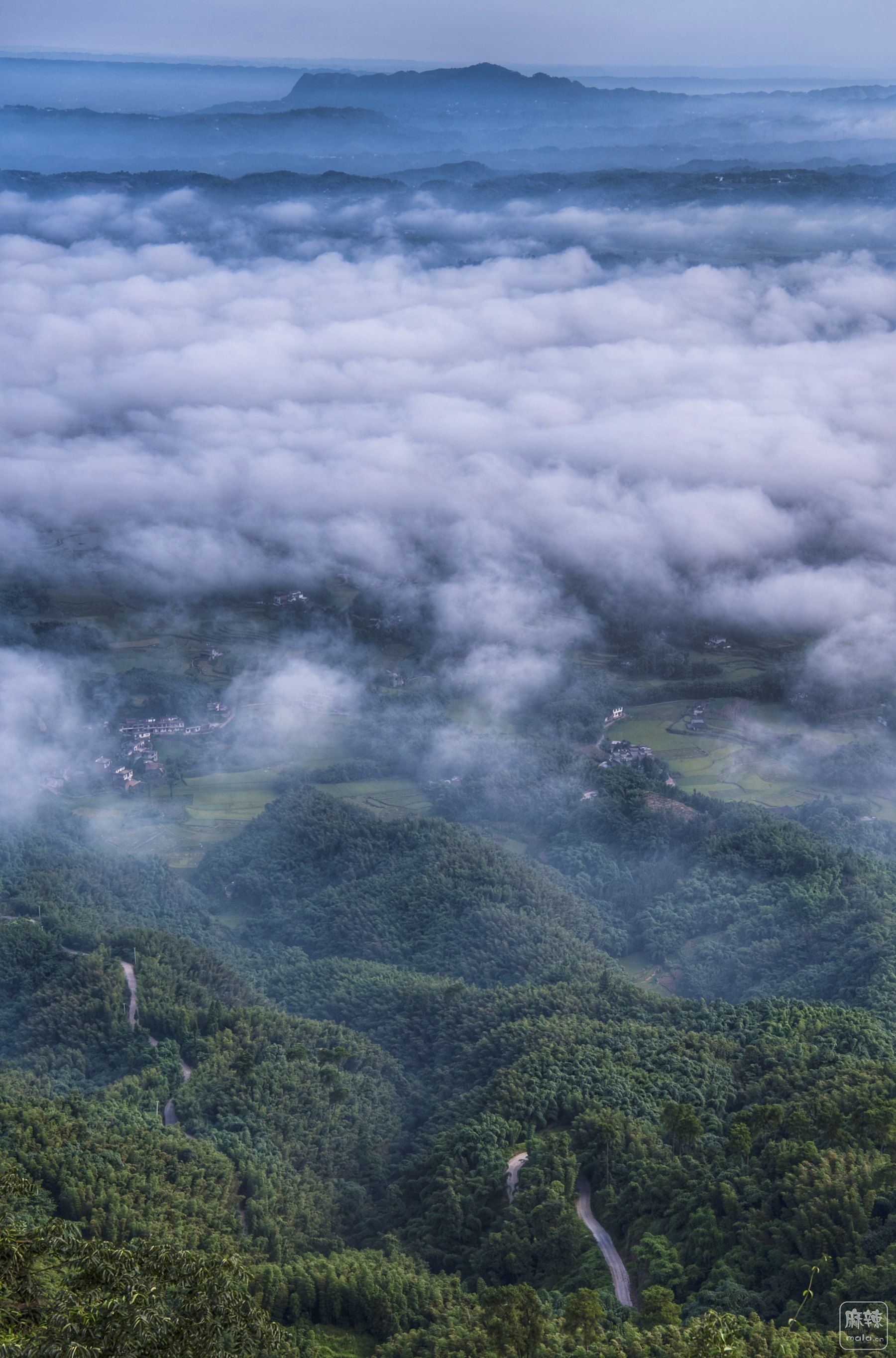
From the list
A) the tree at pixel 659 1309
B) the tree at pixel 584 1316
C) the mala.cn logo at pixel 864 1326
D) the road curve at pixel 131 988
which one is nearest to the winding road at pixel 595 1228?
the tree at pixel 659 1309

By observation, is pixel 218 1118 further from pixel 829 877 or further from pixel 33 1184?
pixel 829 877

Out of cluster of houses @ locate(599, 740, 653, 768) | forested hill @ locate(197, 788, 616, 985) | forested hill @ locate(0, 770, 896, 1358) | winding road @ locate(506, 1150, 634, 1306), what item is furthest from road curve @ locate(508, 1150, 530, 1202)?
cluster of houses @ locate(599, 740, 653, 768)

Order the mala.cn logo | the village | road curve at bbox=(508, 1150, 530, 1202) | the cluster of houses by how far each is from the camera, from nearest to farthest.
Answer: the mala.cn logo, road curve at bbox=(508, 1150, 530, 1202), the village, the cluster of houses

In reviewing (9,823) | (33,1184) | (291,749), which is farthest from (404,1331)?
(291,749)

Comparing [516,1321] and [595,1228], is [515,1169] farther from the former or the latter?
[516,1321]

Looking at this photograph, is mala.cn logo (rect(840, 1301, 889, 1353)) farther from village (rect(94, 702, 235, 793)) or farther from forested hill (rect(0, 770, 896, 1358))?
village (rect(94, 702, 235, 793))

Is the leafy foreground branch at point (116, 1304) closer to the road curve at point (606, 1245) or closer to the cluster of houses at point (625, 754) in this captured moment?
the road curve at point (606, 1245)
